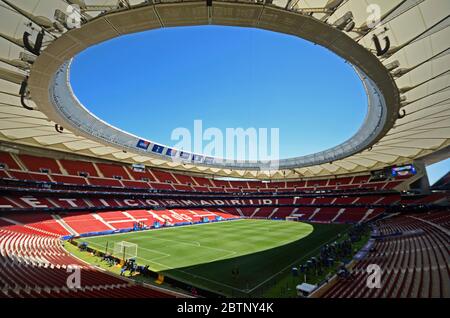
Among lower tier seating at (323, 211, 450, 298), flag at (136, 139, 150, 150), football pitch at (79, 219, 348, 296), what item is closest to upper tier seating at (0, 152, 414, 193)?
flag at (136, 139, 150, 150)

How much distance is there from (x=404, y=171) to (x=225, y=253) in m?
37.3

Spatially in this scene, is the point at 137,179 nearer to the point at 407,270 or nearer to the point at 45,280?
the point at 45,280

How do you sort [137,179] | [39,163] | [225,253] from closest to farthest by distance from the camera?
[225,253], [39,163], [137,179]

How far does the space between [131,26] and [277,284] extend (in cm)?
1780

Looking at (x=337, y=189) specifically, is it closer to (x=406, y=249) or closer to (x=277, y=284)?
(x=406, y=249)

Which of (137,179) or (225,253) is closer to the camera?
(225,253)

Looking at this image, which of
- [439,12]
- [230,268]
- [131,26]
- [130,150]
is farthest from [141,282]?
[130,150]

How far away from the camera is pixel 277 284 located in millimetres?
16219

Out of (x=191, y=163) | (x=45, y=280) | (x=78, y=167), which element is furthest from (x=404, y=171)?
(x=78, y=167)

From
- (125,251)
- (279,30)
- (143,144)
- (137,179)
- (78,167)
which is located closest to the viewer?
(279,30)

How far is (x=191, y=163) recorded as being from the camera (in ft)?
179

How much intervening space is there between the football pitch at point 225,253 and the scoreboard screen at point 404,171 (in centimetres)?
1903

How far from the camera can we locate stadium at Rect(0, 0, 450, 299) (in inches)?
482

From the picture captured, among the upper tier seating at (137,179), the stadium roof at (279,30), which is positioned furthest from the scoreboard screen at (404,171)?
the stadium roof at (279,30)
